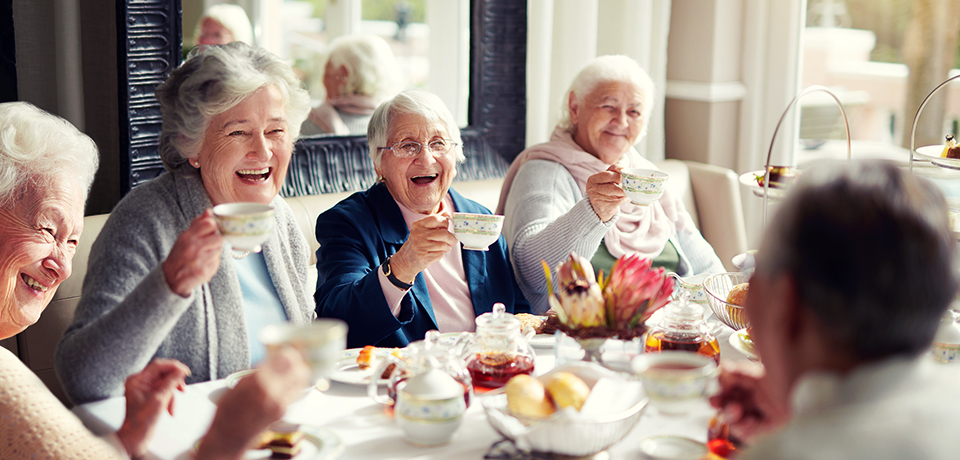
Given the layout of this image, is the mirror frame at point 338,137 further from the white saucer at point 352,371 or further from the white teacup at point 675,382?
the white teacup at point 675,382

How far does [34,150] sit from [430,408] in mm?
1274

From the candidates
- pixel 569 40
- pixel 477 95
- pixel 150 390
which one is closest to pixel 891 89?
pixel 569 40

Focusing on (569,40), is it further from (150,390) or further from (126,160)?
(150,390)

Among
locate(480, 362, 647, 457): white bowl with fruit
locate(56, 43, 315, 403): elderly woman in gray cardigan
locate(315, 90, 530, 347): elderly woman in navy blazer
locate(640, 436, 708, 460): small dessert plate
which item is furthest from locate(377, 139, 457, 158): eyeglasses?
locate(640, 436, 708, 460): small dessert plate

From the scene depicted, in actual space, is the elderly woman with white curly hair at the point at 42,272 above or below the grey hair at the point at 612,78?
below

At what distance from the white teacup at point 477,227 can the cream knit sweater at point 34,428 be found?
823mm

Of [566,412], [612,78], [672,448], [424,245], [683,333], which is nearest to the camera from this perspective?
[566,412]

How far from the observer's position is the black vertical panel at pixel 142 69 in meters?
2.54

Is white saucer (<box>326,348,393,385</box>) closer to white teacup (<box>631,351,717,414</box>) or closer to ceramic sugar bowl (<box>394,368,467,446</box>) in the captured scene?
ceramic sugar bowl (<box>394,368,467,446</box>)

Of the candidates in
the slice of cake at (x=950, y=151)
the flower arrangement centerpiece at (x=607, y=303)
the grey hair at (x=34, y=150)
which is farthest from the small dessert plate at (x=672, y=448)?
the grey hair at (x=34, y=150)

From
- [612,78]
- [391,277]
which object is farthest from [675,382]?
[612,78]

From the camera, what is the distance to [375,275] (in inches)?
78.0

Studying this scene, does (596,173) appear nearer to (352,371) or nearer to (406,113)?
(406,113)

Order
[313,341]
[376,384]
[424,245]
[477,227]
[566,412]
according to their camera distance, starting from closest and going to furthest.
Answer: [313,341], [566,412], [376,384], [477,227], [424,245]
